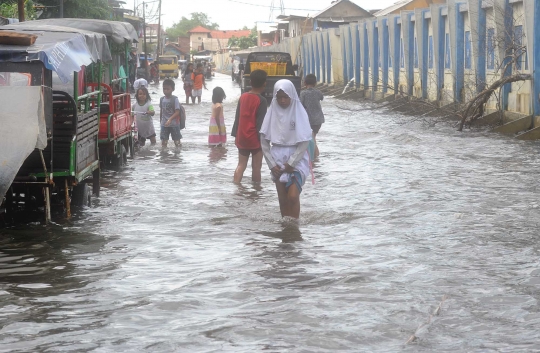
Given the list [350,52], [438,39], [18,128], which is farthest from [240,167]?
[350,52]

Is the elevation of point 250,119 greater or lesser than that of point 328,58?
lesser

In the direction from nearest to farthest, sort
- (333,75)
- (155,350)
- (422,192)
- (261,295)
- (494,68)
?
(155,350) < (261,295) < (422,192) < (494,68) < (333,75)

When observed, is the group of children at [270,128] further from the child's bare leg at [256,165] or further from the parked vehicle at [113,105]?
the parked vehicle at [113,105]

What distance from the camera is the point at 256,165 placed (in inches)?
480

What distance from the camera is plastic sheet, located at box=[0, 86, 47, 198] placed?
802 centimetres

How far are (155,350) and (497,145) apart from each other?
1400 centimetres

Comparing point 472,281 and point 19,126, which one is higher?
point 19,126

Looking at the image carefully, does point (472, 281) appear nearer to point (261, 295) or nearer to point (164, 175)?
Result: point (261, 295)

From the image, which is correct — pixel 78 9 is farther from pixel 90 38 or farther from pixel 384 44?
pixel 90 38

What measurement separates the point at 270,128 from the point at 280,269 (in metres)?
1.98

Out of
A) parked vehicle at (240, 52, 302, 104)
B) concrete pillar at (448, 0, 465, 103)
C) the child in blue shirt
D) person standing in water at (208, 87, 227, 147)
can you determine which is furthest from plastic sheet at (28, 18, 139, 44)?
parked vehicle at (240, 52, 302, 104)

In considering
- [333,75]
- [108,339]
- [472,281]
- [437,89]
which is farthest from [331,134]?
[333,75]

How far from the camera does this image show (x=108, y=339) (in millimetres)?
5285

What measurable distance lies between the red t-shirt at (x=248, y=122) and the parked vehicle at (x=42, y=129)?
208 centimetres
